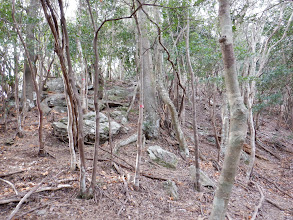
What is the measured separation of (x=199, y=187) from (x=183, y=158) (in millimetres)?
2773

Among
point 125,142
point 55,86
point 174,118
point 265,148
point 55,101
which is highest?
point 55,86

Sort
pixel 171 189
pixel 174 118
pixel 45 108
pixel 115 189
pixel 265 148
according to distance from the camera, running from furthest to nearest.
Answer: pixel 265 148 < pixel 45 108 < pixel 174 118 < pixel 171 189 < pixel 115 189

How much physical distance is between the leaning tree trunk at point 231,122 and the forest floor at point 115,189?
194 centimetres

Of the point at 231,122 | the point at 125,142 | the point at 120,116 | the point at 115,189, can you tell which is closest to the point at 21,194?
the point at 115,189

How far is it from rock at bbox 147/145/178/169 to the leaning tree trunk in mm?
4632

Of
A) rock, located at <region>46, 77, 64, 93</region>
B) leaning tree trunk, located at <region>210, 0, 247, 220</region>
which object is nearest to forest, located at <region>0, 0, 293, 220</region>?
leaning tree trunk, located at <region>210, 0, 247, 220</region>

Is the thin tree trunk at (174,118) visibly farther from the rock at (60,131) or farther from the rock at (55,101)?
the rock at (55,101)

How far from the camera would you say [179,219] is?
381 cm

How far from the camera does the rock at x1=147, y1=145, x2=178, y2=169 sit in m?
7.01

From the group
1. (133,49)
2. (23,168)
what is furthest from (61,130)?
(133,49)

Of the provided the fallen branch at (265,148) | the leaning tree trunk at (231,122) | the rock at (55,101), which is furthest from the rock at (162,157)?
the fallen branch at (265,148)

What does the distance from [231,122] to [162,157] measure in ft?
17.3

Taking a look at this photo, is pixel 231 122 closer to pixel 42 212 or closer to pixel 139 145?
pixel 139 145

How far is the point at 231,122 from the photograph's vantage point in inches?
90.1
